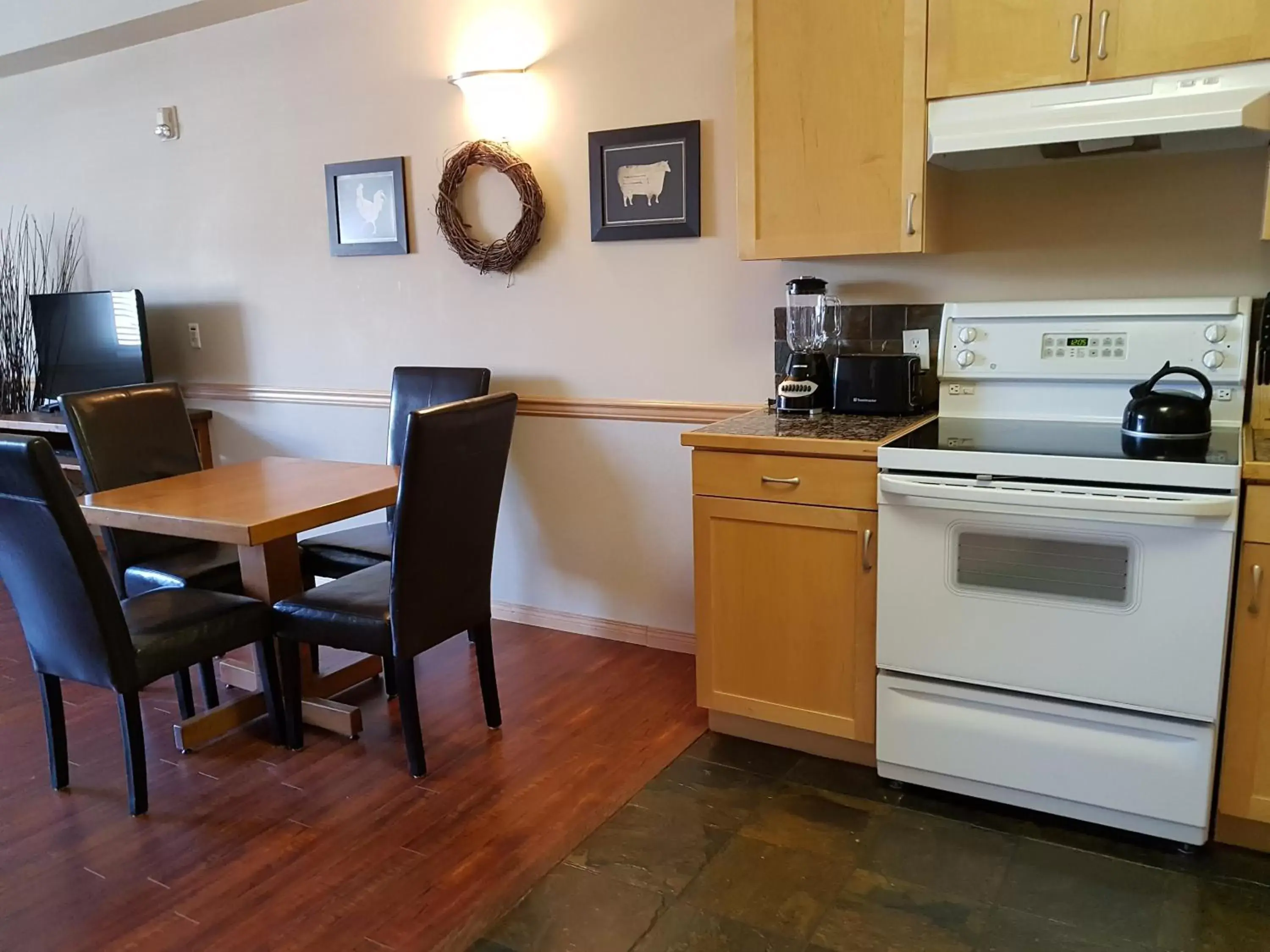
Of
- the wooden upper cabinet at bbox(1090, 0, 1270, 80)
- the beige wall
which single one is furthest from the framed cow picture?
the wooden upper cabinet at bbox(1090, 0, 1270, 80)

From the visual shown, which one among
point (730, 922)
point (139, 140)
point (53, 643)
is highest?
point (139, 140)

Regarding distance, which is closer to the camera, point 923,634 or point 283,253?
point 923,634

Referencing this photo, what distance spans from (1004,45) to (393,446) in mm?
2288

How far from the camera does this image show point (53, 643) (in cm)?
233

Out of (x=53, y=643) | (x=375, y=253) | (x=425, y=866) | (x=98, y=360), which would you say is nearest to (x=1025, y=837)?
(x=425, y=866)

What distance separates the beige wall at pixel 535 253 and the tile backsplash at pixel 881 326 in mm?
42

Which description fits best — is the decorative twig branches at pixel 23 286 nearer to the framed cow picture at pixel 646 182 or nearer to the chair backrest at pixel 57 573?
the chair backrest at pixel 57 573

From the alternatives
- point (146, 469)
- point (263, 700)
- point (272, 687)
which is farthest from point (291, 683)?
point (146, 469)

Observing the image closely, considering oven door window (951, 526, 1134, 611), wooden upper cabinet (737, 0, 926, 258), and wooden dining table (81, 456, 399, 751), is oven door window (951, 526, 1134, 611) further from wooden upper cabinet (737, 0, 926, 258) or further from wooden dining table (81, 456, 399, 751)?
wooden dining table (81, 456, 399, 751)

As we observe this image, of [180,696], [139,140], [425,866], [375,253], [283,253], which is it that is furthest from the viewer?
[139,140]

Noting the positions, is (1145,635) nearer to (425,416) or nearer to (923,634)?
(923,634)

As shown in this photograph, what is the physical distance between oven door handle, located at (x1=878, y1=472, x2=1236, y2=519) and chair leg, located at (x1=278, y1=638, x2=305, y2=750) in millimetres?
1615

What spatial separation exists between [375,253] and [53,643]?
1905mm

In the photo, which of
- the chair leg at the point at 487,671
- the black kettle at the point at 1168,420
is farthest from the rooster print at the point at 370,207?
the black kettle at the point at 1168,420
